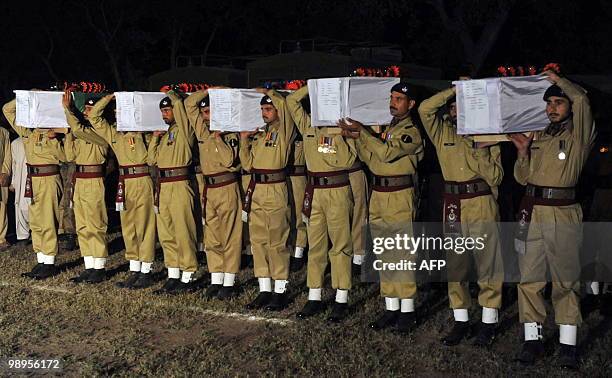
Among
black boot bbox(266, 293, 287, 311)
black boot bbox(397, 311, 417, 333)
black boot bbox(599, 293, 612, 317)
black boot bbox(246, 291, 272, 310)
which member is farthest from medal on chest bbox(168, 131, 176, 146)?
black boot bbox(599, 293, 612, 317)

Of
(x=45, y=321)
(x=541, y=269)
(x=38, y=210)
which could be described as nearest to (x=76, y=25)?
(x=38, y=210)

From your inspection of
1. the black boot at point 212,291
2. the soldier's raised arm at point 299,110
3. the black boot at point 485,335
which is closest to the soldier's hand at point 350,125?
the soldier's raised arm at point 299,110

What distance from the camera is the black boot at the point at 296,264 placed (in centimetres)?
934

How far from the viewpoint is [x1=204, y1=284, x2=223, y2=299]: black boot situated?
806cm

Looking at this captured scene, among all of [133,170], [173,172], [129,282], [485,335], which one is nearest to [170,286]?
[129,282]

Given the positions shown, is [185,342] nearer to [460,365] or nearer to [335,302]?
[335,302]

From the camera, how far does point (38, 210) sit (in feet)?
30.3

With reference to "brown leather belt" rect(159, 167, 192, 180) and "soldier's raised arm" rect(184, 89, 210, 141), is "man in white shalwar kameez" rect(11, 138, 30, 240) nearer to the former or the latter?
"brown leather belt" rect(159, 167, 192, 180)

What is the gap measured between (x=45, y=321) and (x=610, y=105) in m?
7.39

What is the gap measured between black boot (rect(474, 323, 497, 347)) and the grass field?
0.30 feet

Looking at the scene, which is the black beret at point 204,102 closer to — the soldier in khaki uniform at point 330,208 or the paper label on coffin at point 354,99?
the soldier in khaki uniform at point 330,208

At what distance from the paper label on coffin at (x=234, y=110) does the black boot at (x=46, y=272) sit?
2921mm

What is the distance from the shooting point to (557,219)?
234 inches

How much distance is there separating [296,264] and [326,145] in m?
2.64
